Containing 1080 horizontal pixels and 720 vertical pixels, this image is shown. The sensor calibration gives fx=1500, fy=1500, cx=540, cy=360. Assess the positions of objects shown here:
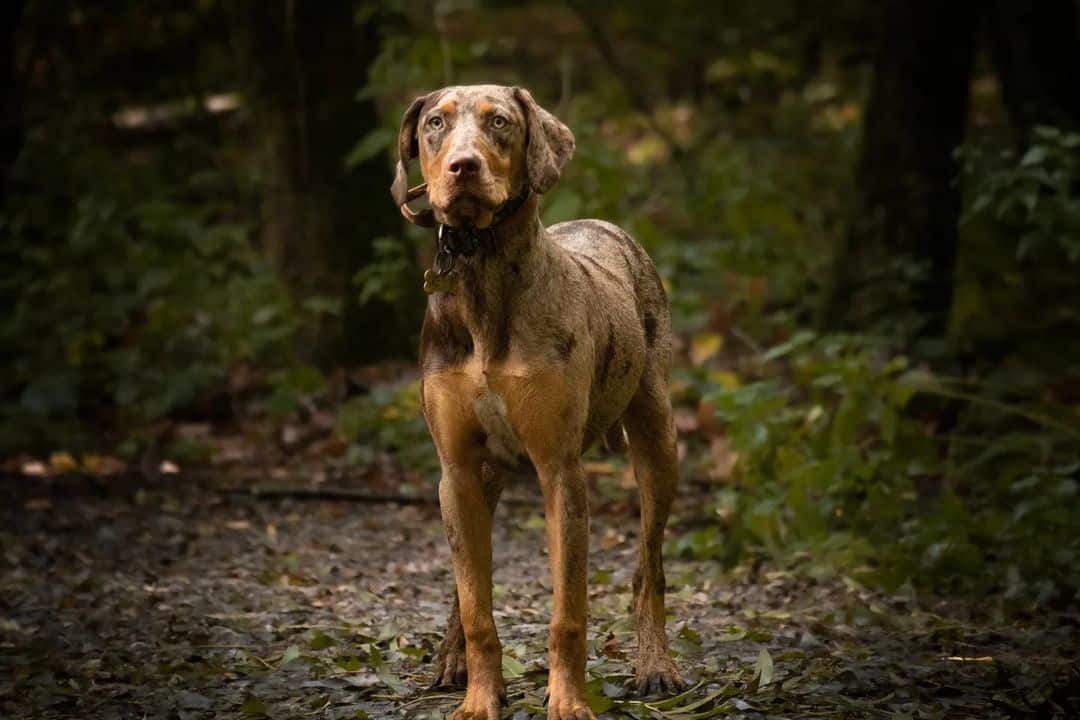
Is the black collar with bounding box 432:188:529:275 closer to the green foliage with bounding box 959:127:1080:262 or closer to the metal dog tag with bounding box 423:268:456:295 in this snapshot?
the metal dog tag with bounding box 423:268:456:295

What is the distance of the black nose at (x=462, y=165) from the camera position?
189 inches

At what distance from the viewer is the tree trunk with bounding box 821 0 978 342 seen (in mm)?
10805

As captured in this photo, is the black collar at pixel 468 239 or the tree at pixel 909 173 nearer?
the black collar at pixel 468 239

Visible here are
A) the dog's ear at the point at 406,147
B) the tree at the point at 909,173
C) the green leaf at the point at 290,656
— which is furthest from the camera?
the tree at the point at 909,173

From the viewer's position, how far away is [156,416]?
11398 millimetres

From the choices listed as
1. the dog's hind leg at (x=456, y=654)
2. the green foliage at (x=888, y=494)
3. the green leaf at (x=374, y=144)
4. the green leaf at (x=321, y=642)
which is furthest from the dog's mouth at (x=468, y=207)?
the green leaf at (x=374, y=144)

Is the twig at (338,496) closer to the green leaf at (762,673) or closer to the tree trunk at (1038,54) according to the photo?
the green leaf at (762,673)

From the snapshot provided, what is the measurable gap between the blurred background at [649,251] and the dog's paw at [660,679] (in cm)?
218

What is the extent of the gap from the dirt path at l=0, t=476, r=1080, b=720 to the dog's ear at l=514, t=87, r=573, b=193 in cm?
188

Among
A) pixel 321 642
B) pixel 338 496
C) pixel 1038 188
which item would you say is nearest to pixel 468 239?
pixel 321 642

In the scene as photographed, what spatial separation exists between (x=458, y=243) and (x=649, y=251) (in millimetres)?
7141

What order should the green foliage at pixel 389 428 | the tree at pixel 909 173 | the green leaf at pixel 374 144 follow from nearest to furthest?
the green leaf at pixel 374 144, the green foliage at pixel 389 428, the tree at pixel 909 173

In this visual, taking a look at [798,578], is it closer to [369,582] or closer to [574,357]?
[369,582]

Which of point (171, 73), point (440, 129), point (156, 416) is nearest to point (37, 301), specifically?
point (156, 416)
